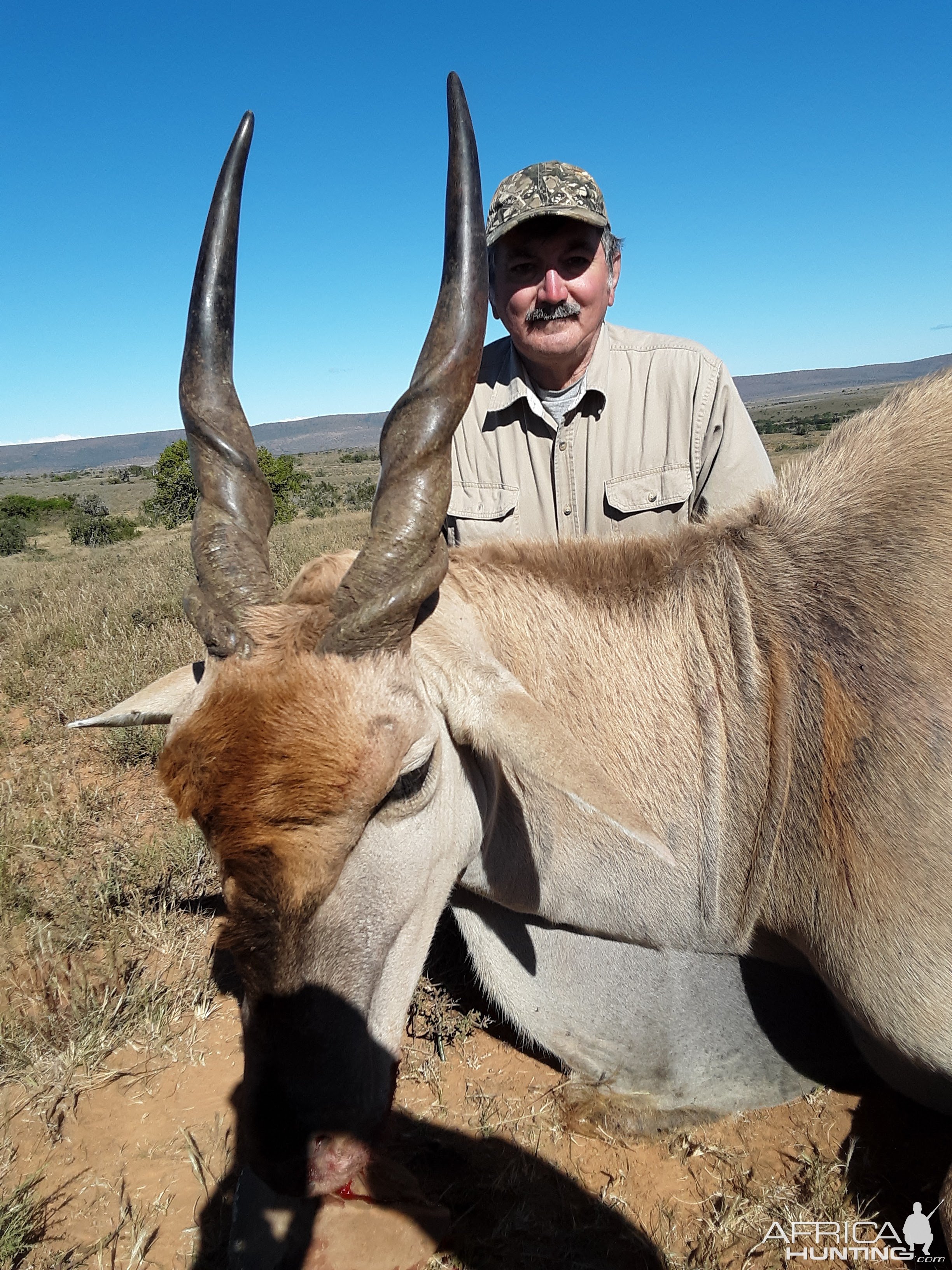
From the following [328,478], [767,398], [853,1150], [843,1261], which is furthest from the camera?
[767,398]

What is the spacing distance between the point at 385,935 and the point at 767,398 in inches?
8087

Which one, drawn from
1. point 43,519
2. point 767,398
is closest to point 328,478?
point 43,519

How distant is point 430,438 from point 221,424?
0.78 m

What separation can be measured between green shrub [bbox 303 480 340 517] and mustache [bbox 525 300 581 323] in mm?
23403

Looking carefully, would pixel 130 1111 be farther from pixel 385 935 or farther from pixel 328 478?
pixel 328 478

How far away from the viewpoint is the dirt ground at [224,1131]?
8.86 feet

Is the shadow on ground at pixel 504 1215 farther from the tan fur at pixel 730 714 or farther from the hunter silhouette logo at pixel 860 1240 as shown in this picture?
the tan fur at pixel 730 714

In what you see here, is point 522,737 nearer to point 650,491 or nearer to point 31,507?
point 650,491

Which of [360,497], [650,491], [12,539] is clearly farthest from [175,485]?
[650,491]

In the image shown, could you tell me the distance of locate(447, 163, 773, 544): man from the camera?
4531mm

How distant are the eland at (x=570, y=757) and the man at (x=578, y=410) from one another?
155cm

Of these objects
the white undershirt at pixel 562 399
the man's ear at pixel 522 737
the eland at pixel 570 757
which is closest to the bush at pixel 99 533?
the white undershirt at pixel 562 399

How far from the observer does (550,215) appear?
4.47 m

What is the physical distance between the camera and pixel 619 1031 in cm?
312
